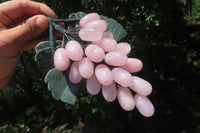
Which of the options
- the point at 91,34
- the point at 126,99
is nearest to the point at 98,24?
the point at 91,34

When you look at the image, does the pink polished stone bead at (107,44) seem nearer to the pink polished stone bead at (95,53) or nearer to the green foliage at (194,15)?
the pink polished stone bead at (95,53)

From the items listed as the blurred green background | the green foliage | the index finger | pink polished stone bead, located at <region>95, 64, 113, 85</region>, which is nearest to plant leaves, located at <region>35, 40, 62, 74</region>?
pink polished stone bead, located at <region>95, 64, 113, 85</region>

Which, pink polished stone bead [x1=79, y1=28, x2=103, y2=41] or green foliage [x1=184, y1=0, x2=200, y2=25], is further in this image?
green foliage [x1=184, y1=0, x2=200, y2=25]

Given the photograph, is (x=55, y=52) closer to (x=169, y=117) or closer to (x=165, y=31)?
(x=169, y=117)

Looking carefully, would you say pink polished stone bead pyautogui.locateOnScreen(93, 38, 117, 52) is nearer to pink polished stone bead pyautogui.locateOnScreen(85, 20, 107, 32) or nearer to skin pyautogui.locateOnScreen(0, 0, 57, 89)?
pink polished stone bead pyautogui.locateOnScreen(85, 20, 107, 32)

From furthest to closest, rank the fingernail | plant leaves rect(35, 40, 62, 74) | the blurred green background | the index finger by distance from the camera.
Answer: the blurred green background < the index finger < the fingernail < plant leaves rect(35, 40, 62, 74)

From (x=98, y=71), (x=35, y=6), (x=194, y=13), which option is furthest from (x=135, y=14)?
(x=194, y=13)

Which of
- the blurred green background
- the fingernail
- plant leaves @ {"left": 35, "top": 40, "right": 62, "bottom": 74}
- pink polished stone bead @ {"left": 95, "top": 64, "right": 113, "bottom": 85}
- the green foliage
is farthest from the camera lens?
the green foliage

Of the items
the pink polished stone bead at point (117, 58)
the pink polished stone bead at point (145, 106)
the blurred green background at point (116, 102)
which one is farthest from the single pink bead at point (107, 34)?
the blurred green background at point (116, 102)
